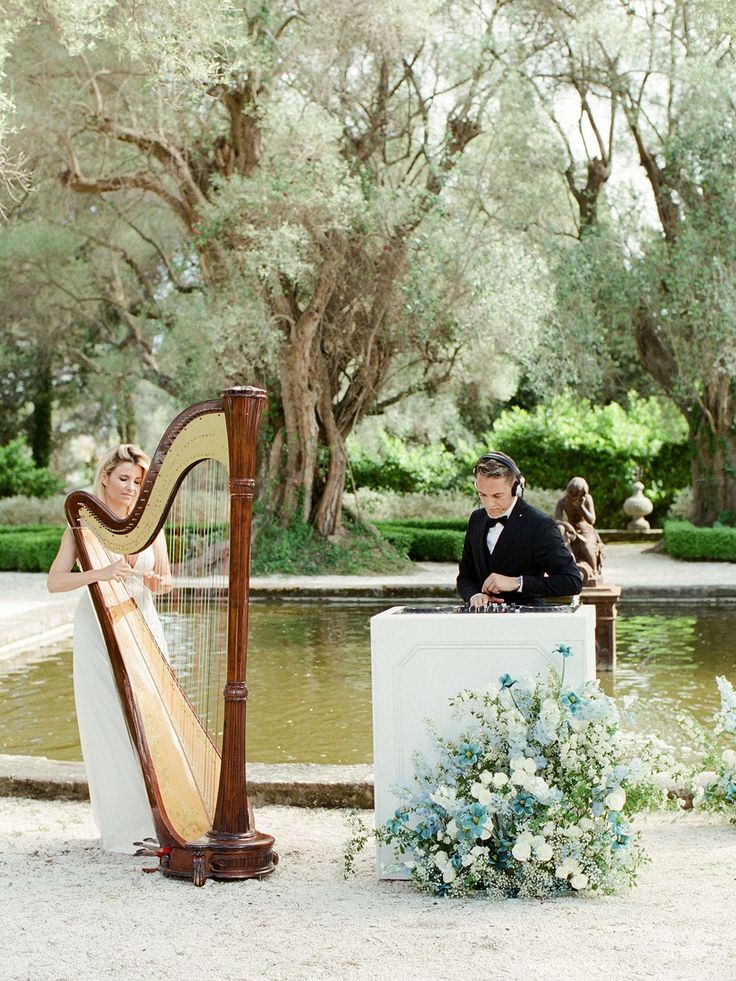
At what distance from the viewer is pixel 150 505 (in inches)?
148

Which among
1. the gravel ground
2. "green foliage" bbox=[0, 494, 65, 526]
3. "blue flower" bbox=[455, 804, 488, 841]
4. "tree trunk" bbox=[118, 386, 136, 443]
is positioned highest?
"tree trunk" bbox=[118, 386, 136, 443]

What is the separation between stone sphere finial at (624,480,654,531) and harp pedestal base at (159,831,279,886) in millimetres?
18387

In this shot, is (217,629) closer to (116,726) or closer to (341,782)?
(116,726)

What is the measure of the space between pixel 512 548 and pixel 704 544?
12.8 metres

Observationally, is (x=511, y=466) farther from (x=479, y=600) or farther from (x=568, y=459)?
(x=568, y=459)

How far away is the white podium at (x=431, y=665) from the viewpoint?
3.57 m

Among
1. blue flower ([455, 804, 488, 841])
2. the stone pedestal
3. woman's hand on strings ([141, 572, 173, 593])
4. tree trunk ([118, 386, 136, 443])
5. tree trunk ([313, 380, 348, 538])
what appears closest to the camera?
blue flower ([455, 804, 488, 841])

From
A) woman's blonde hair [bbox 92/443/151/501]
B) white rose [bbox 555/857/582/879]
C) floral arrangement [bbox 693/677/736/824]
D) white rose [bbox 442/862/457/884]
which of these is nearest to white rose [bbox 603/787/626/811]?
white rose [bbox 555/857/582/879]

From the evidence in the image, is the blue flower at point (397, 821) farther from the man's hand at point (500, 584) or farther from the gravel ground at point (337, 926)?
the man's hand at point (500, 584)

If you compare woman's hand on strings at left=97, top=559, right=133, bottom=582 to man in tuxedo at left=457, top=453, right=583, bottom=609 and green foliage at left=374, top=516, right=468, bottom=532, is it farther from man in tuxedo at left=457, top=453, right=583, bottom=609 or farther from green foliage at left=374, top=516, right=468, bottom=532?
green foliage at left=374, top=516, right=468, bottom=532

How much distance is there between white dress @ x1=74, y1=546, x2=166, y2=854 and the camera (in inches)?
159

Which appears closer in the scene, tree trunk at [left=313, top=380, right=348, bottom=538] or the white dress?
the white dress

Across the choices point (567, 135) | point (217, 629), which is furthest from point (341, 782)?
point (567, 135)

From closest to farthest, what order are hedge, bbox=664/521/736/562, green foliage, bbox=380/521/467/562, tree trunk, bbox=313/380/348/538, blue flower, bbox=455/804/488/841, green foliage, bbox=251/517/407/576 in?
1. blue flower, bbox=455/804/488/841
2. green foliage, bbox=251/517/407/576
3. tree trunk, bbox=313/380/348/538
4. green foliage, bbox=380/521/467/562
5. hedge, bbox=664/521/736/562
